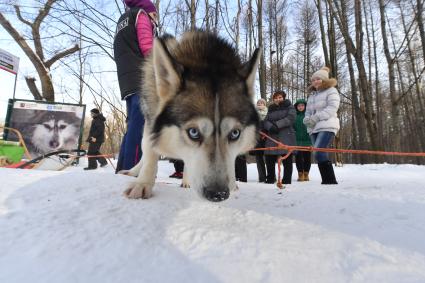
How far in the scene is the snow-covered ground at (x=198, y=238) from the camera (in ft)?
3.32

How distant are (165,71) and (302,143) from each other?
4.78 metres

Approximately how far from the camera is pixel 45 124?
9.39 metres

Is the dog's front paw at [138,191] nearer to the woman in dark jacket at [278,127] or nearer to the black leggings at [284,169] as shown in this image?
the black leggings at [284,169]

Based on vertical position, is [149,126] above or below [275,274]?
above

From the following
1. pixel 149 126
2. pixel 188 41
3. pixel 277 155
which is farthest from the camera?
pixel 277 155

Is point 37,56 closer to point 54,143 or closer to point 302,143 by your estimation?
point 54,143

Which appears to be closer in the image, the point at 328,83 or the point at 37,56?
the point at 328,83

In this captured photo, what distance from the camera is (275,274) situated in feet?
3.37

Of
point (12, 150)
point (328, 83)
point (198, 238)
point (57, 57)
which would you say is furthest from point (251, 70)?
→ point (57, 57)

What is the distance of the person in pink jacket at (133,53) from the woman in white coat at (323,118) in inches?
101

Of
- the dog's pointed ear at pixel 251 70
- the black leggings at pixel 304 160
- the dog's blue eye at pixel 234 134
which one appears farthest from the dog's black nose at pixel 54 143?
the dog's blue eye at pixel 234 134

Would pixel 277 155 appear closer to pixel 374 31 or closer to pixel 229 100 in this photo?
pixel 229 100

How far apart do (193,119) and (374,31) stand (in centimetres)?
2273

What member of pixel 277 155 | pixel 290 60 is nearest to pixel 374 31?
pixel 290 60
